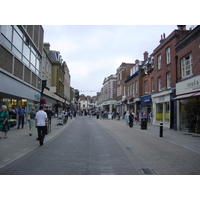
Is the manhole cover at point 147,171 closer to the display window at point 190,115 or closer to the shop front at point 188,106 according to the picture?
the shop front at point 188,106

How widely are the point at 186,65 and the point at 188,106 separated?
11.0 ft

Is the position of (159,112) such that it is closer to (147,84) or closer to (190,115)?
(147,84)

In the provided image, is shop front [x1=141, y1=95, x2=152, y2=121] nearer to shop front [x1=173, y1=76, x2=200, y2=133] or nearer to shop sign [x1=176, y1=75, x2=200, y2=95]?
shop front [x1=173, y1=76, x2=200, y2=133]

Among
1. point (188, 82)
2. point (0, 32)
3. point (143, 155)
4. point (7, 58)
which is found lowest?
point (143, 155)

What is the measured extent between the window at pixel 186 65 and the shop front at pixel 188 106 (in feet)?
2.84

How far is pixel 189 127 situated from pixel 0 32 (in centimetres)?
1485

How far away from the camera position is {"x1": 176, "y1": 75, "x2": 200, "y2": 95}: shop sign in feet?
44.7

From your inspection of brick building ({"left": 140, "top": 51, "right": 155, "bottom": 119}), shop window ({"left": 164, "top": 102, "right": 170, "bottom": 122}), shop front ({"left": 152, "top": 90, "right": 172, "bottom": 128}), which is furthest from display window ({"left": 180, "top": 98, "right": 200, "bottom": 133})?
brick building ({"left": 140, "top": 51, "right": 155, "bottom": 119})

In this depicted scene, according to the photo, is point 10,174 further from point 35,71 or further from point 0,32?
point 35,71

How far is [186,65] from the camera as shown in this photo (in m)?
16.1

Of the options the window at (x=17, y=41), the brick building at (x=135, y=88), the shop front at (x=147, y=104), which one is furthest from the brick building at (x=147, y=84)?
the window at (x=17, y=41)
